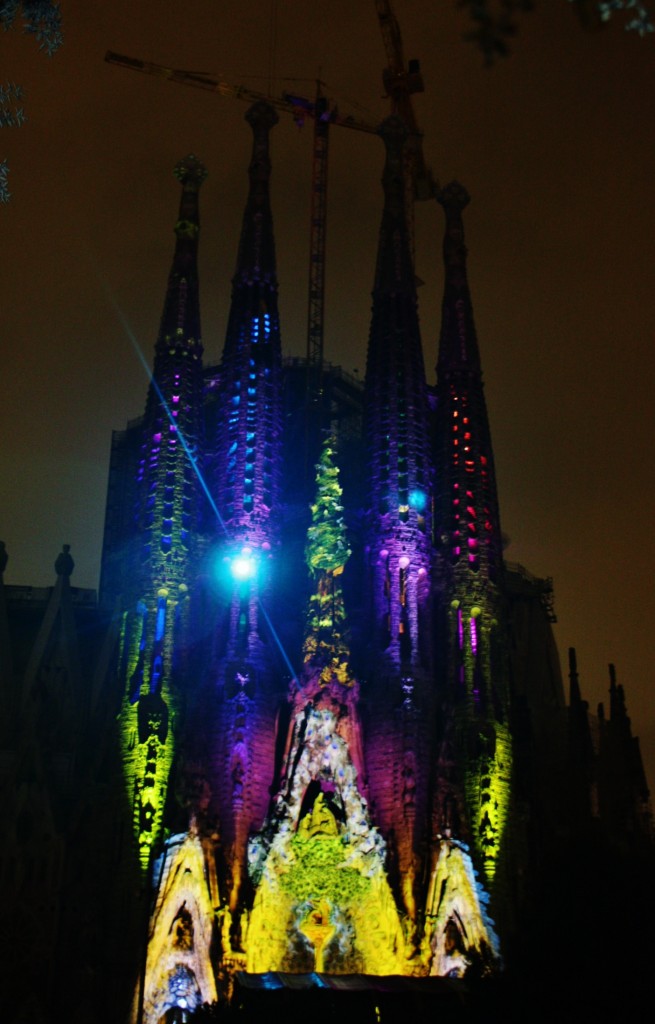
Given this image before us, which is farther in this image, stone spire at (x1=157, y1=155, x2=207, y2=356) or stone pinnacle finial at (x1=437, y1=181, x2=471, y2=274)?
stone pinnacle finial at (x1=437, y1=181, x2=471, y2=274)

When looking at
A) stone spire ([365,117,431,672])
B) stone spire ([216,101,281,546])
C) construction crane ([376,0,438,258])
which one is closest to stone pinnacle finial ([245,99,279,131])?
stone spire ([216,101,281,546])

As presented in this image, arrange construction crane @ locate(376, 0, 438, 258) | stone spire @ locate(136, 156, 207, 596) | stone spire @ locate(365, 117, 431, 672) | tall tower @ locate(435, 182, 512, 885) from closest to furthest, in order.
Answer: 1. tall tower @ locate(435, 182, 512, 885)
2. stone spire @ locate(365, 117, 431, 672)
3. stone spire @ locate(136, 156, 207, 596)
4. construction crane @ locate(376, 0, 438, 258)

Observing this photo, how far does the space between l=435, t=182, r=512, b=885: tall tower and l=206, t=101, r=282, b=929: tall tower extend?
305 inches

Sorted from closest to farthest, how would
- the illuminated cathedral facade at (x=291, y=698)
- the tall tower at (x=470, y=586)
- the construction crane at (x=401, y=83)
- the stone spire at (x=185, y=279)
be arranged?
the illuminated cathedral facade at (x=291, y=698) < the tall tower at (x=470, y=586) < the stone spire at (x=185, y=279) < the construction crane at (x=401, y=83)

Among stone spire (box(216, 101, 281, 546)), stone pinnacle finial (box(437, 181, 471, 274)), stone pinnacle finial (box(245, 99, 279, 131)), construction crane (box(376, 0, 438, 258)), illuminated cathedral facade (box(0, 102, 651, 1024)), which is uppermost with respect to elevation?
construction crane (box(376, 0, 438, 258))

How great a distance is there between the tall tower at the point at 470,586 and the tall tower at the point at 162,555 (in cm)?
1154

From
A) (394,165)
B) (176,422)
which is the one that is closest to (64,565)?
(176,422)

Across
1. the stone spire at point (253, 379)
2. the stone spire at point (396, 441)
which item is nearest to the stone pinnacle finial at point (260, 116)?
the stone spire at point (253, 379)

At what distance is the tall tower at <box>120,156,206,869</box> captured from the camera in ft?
184

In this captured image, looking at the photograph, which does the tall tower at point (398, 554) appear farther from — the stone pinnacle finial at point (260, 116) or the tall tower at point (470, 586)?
the stone pinnacle finial at point (260, 116)

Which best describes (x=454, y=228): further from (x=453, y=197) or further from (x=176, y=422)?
(x=176, y=422)

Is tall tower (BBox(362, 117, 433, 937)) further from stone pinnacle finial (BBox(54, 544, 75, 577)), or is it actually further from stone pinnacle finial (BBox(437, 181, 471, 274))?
stone pinnacle finial (BBox(54, 544, 75, 577))

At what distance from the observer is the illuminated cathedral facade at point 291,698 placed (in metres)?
51.4

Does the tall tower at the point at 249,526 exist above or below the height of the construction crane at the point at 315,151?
below
